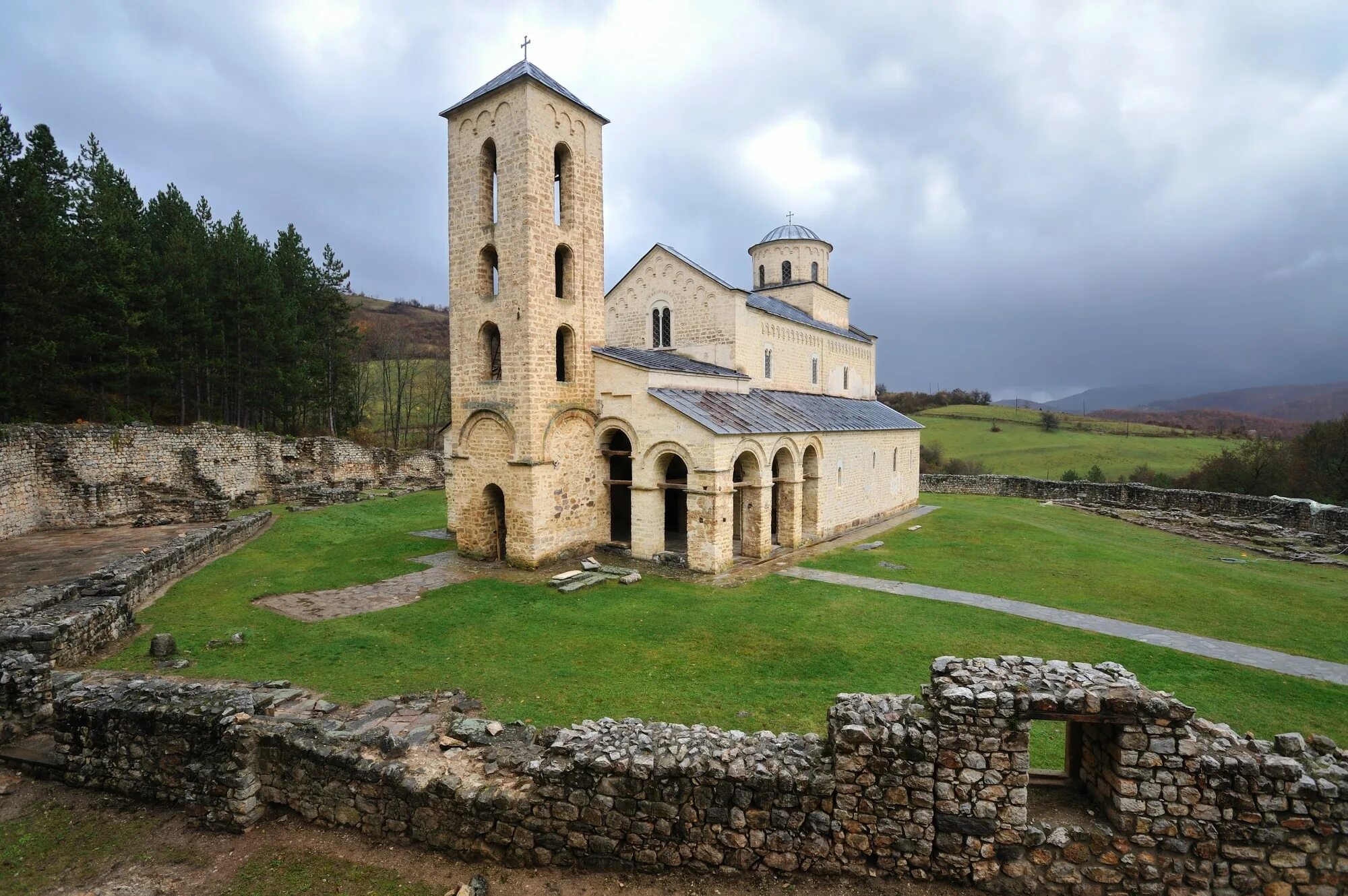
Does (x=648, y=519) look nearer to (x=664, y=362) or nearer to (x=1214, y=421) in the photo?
(x=664, y=362)

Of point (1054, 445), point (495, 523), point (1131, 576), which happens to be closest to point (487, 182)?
point (495, 523)

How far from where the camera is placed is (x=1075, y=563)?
17.1 metres

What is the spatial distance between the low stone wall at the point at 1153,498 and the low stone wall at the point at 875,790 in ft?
82.4

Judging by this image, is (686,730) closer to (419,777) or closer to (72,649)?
(419,777)

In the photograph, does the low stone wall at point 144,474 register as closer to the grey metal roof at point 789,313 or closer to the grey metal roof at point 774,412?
the grey metal roof at point 774,412

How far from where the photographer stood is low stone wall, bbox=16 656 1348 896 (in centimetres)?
467

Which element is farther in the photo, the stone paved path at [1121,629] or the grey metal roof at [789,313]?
the grey metal roof at [789,313]

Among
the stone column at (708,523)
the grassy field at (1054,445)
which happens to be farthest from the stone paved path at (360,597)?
the grassy field at (1054,445)

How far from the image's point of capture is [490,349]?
666 inches

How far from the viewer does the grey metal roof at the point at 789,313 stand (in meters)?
23.3

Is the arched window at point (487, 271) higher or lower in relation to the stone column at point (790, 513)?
higher

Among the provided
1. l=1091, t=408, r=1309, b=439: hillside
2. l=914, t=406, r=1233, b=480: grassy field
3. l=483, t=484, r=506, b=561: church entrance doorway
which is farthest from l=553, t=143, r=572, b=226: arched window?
l=1091, t=408, r=1309, b=439: hillside

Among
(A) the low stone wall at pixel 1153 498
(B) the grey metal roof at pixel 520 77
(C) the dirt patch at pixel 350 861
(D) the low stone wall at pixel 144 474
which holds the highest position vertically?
(B) the grey metal roof at pixel 520 77

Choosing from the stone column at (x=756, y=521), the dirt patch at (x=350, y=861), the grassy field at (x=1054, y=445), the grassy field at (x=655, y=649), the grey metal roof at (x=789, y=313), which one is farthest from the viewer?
the grassy field at (x=1054, y=445)
